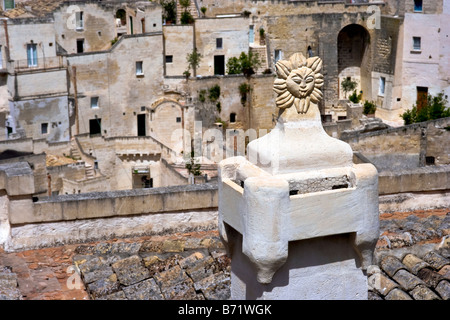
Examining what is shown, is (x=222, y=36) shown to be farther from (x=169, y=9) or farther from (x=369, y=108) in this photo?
(x=369, y=108)

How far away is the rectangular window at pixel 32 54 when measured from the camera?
4719cm

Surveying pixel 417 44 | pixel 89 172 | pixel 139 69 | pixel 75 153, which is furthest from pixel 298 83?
pixel 139 69

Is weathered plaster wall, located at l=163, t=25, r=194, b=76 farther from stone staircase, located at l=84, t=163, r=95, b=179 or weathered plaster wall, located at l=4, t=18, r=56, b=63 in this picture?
stone staircase, located at l=84, t=163, r=95, b=179

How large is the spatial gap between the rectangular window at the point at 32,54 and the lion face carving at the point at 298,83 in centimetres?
3953

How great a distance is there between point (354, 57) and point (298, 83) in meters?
47.3

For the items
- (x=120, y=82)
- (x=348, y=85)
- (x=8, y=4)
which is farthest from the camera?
(x=348, y=85)

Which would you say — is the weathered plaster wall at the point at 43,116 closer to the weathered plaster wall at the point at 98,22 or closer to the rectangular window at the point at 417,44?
the weathered plaster wall at the point at 98,22

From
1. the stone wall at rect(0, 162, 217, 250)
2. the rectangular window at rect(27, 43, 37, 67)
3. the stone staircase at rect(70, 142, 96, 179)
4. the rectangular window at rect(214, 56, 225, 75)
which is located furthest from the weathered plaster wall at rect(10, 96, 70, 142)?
the stone wall at rect(0, 162, 217, 250)

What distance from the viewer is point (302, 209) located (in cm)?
872

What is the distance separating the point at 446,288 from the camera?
10742mm

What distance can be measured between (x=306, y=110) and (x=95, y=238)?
5131 mm

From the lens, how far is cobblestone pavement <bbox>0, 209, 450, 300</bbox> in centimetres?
1081

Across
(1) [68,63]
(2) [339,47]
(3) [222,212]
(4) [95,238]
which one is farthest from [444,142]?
(2) [339,47]

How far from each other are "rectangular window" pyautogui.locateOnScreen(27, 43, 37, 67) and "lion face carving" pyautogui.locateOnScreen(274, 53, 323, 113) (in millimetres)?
39533
